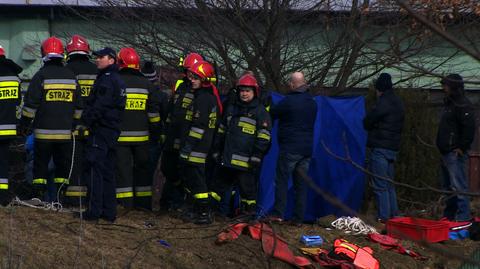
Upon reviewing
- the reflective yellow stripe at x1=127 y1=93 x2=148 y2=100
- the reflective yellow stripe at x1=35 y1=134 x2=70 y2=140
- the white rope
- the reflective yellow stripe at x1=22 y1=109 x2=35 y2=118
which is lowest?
the white rope

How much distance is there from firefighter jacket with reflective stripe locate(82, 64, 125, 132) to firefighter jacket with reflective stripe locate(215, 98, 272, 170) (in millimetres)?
1387

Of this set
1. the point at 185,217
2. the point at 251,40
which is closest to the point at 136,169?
the point at 185,217

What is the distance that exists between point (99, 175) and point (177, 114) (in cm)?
146

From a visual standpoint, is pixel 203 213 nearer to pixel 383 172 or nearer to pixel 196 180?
pixel 196 180

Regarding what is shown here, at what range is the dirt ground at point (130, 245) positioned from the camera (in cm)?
733

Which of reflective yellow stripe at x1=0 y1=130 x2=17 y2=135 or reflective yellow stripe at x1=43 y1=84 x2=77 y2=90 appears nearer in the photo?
reflective yellow stripe at x1=0 y1=130 x2=17 y2=135

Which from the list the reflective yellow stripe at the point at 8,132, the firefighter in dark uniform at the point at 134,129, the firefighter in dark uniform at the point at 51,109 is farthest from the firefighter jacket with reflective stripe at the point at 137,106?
the reflective yellow stripe at the point at 8,132

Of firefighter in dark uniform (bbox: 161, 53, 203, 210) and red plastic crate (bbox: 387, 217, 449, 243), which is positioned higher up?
firefighter in dark uniform (bbox: 161, 53, 203, 210)

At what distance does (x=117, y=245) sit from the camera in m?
7.93

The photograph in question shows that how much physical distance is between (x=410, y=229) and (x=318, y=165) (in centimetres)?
179

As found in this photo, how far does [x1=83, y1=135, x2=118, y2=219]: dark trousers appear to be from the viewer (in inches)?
337

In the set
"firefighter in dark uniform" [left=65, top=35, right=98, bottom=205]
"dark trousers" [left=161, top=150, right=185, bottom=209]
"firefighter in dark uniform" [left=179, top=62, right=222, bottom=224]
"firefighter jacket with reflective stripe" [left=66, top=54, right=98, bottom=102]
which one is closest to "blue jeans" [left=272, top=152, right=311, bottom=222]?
"firefighter in dark uniform" [left=179, top=62, right=222, bottom=224]

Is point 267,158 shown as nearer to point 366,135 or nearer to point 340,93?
point 366,135

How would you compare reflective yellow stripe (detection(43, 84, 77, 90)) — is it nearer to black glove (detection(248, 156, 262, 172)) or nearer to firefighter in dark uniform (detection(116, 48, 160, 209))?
firefighter in dark uniform (detection(116, 48, 160, 209))
